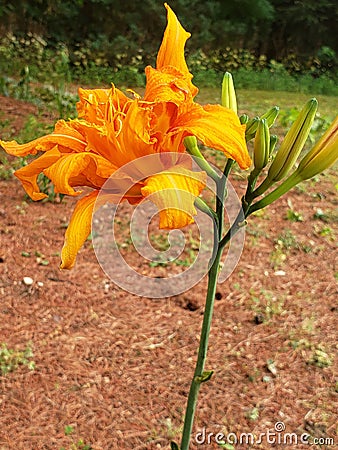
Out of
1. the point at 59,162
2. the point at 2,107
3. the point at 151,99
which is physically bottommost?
the point at 2,107

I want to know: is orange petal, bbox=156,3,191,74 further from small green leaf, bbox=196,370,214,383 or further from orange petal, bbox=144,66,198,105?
small green leaf, bbox=196,370,214,383

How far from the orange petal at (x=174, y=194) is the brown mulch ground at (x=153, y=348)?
167 cm

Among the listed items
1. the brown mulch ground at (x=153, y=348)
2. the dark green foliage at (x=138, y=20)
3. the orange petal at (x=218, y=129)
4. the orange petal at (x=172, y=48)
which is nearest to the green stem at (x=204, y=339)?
the orange petal at (x=218, y=129)

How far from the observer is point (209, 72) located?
1049 centimetres

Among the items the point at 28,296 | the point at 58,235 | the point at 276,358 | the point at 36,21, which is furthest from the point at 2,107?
the point at 36,21

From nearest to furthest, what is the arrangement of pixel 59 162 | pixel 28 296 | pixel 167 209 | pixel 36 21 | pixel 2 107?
1. pixel 167 209
2. pixel 59 162
3. pixel 28 296
4. pixel 2 107
5. pixel 36 21

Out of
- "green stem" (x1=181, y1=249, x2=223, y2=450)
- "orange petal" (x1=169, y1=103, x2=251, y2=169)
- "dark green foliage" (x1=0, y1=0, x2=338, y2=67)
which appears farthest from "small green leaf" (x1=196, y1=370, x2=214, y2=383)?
"dark green foliage" (x1=0, y1=0, x2=338, y2=67)

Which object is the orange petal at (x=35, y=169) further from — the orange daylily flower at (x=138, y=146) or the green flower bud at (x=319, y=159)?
the green flower bud at (x=319, y=159)

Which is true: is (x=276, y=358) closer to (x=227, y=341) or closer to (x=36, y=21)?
(x=227, y=341)

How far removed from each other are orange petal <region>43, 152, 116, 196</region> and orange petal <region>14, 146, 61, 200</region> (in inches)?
1.7

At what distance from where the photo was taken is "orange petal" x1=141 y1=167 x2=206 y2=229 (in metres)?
0.95

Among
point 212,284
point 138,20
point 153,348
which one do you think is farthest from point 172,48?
point 138,20

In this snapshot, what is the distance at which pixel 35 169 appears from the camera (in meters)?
1.15

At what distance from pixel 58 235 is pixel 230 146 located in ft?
9.46
